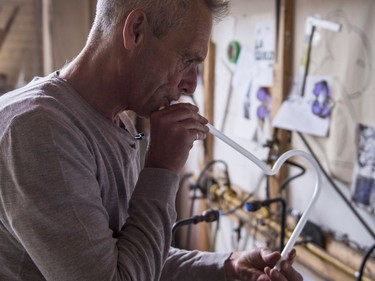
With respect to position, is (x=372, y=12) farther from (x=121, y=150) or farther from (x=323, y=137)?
(x=121, y=150)

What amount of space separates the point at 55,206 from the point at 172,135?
0.23 meters

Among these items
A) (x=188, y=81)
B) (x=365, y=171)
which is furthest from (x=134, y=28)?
(x=365, y=171)

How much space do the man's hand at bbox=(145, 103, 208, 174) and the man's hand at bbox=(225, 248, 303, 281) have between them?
0.30 meters

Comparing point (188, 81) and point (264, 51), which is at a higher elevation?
point (264, 51)

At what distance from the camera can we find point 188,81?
760mm

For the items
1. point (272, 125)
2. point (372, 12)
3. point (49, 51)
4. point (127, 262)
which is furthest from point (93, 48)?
point (49, 51)

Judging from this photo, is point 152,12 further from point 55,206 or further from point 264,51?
point 264,51

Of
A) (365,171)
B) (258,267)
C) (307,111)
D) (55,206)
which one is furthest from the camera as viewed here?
(307,111)

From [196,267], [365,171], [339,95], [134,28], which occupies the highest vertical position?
[134,28]

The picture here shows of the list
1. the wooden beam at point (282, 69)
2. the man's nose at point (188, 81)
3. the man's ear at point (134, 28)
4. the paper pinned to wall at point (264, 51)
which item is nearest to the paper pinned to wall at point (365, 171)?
the wooden beam at point (282, 69)

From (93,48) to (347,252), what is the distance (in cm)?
109

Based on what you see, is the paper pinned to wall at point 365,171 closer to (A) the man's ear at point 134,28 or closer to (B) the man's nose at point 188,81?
(B) the man's nose at point 188,81

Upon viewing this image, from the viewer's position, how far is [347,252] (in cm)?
137

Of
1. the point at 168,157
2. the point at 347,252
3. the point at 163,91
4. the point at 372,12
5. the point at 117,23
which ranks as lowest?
the point at 347,252
